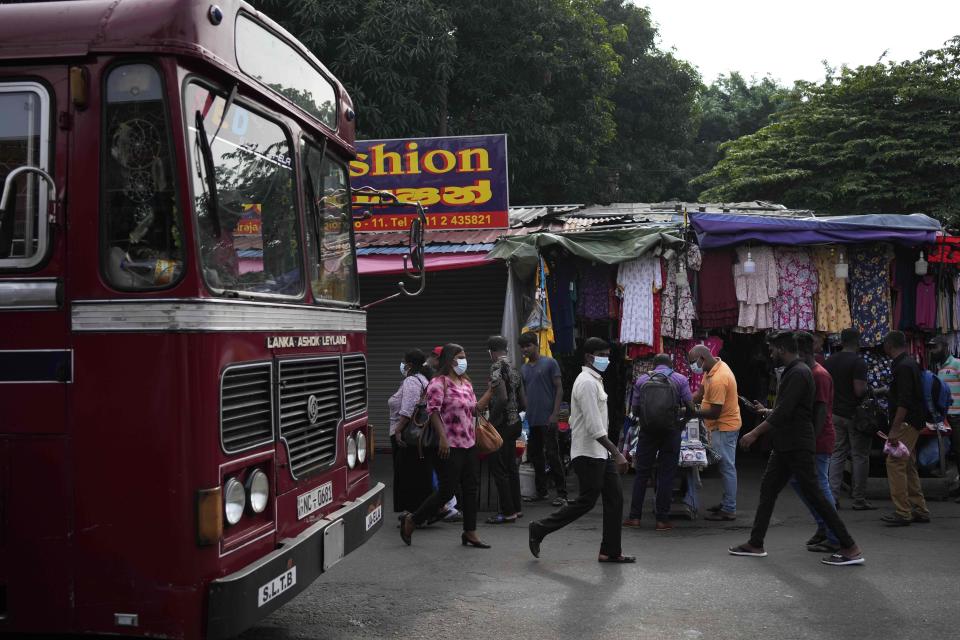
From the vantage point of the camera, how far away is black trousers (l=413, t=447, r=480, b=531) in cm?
802

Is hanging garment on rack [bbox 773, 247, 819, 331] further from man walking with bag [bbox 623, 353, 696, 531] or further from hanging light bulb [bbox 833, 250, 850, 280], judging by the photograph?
man walking with bag [bbox 623, 353, 696, 531]

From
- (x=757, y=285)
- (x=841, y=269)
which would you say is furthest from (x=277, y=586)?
(x=841, y=269)

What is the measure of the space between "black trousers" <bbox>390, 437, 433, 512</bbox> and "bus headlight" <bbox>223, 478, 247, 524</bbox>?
492 cm

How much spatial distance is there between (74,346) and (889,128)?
2149 centimetres

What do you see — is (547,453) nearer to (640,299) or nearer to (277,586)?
(640,299)

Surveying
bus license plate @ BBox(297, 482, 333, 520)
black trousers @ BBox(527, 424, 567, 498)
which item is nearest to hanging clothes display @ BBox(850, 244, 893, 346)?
black trousers @ BBox(527, 424, 567, 498)

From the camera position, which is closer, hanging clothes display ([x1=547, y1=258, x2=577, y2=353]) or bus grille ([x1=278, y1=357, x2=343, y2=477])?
bus grille ([x1=278, y1=357, x2=343, y2=477])

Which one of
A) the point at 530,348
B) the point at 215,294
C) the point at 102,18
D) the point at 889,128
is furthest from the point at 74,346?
the point at 889,128

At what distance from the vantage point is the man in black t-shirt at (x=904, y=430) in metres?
8.91

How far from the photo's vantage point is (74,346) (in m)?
4.09

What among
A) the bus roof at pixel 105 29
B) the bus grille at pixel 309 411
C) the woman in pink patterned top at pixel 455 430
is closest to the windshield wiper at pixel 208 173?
the bus roof at pixel 105 29

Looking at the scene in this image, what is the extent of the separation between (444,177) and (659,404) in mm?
5793

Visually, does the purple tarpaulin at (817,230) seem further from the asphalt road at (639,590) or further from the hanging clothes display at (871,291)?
the asphalt road at (639,590)

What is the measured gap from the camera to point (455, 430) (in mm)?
8008
